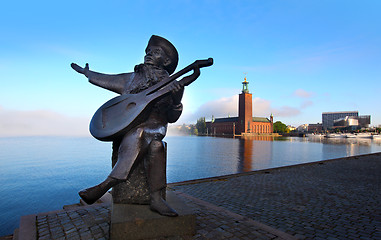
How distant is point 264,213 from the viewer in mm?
4059

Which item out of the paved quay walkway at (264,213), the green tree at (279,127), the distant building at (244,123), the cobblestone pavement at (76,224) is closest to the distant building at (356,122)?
the green tree at (279,127)

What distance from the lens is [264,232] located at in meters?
3.03

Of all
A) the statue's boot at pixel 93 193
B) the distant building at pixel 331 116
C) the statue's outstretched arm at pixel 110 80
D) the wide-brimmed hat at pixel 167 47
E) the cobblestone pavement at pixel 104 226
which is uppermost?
the distant building at pixel 331 116

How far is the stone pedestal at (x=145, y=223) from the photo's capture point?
8.06 ft

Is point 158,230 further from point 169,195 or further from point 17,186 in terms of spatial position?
point 17,186

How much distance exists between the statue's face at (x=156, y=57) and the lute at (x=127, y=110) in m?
0.49

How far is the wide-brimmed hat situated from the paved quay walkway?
2.36 m

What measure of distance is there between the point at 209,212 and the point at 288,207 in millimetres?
1742

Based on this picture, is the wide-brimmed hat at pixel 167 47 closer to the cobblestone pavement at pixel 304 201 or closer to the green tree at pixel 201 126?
the cobblestone pavement at pixel 304 201

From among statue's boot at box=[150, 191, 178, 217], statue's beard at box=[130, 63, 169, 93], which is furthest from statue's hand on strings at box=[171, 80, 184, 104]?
statue's boot at box=[150, 191, 178, 217]

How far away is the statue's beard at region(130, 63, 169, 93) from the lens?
10.2 ft

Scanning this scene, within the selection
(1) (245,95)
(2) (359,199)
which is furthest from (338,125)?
(2) (359,199)

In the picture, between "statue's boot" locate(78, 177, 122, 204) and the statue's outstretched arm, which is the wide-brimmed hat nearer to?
the statue's outstretched arm

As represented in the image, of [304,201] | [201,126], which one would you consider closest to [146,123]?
[304,201]
